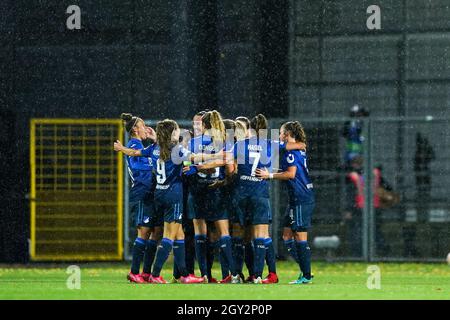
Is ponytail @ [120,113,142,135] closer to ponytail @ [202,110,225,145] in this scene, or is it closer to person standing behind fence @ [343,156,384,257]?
ponytail @ [202,110,225,145]

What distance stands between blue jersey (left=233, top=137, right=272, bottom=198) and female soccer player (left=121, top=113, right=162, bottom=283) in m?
1.08

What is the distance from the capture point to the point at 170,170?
56.5ft

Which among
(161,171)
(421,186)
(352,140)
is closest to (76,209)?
(352,140)

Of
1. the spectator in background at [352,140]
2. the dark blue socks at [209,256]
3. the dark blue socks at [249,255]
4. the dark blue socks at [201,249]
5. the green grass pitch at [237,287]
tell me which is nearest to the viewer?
the green grass pitch at [237,287]

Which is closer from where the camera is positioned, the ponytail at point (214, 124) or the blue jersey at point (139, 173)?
the ponytail at point (214, 124)

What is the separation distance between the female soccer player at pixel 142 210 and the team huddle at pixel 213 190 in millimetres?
12

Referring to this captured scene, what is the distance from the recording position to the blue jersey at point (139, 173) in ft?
57.8

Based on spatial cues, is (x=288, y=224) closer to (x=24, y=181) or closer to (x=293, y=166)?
(x=293, y=166)

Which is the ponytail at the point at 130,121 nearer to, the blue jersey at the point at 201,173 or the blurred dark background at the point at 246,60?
the blue jersey at the point at 201,173

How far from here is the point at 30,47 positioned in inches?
1093

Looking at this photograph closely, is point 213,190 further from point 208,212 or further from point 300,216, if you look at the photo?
point 300,216

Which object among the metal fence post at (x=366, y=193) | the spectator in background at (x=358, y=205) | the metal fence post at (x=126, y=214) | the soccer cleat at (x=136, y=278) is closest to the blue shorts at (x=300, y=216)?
the soccer cleat at (x=136, y=278)

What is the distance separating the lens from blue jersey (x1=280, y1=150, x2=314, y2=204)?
17547 millimetres

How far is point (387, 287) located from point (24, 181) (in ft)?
27.5
